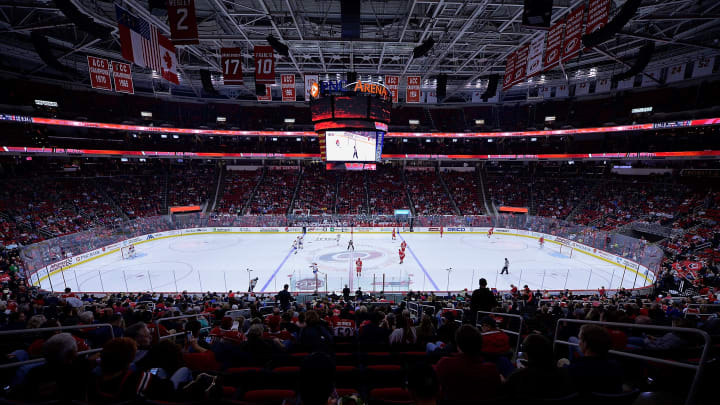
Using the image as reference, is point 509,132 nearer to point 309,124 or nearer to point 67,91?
point 309,124

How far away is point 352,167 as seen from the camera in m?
22.8

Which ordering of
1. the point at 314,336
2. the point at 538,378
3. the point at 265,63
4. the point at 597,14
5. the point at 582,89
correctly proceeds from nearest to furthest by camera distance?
the point at 538,378 < the point at 314,336 < the point at 597,14 < the point at 265,63 < the point at 582,89

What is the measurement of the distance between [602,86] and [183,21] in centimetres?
4114

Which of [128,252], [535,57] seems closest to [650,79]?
[535,57]

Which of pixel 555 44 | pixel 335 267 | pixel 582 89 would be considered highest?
pixel 582 89

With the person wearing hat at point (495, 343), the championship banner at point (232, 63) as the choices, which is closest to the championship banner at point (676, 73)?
the championship banner at point (232, 63)

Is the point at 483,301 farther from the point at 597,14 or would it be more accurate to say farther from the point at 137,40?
the point at 137,40

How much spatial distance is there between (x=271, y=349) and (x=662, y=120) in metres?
36.9

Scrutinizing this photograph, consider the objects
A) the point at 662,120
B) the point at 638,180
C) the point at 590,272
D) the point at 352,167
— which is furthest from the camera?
the point at 638,180

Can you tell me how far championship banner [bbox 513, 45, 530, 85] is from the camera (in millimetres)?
16125

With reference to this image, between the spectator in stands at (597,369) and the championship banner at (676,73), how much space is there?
39.9m

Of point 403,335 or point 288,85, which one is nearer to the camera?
point 403,335

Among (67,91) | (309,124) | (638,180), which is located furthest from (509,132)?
(67,91)

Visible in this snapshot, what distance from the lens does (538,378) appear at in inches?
80.7
